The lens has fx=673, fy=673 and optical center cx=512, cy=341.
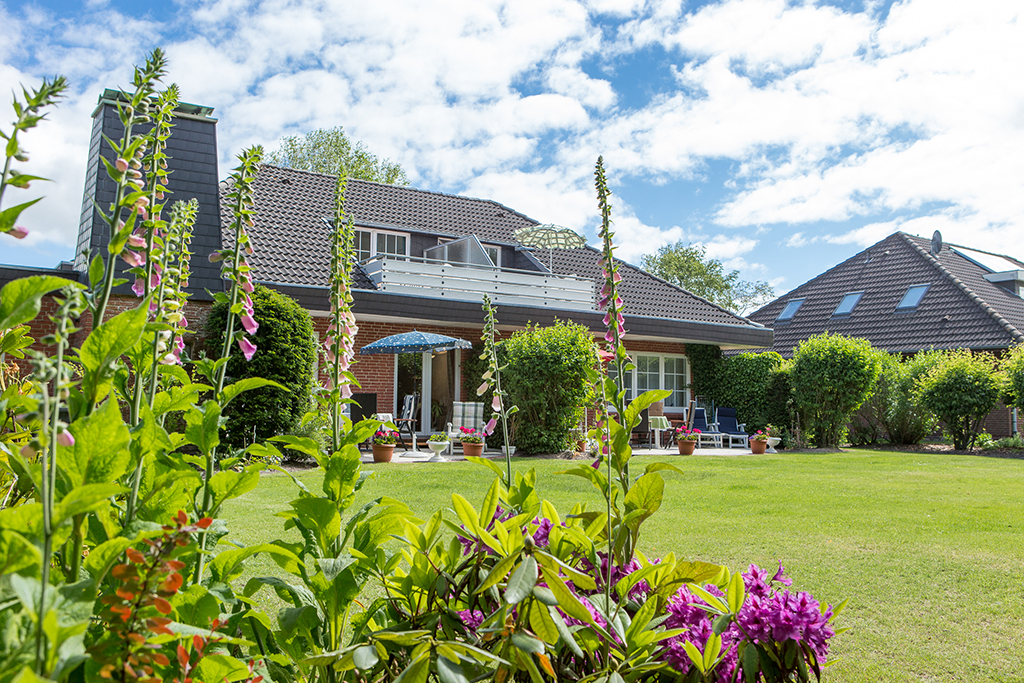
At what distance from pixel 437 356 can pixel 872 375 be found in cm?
1117

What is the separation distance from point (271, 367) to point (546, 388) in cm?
496

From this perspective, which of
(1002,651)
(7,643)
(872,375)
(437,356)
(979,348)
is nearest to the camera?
(7,643)

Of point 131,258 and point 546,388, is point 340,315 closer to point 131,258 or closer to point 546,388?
point 131,258

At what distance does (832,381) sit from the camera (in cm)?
1639

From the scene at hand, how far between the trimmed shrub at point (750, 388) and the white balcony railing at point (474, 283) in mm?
4699

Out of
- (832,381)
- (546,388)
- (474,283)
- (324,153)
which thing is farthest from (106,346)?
(324,153)

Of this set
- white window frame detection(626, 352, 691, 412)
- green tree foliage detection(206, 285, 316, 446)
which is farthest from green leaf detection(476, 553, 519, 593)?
white window frame detection(626, 352, 691, 412)

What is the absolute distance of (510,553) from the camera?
1469mm

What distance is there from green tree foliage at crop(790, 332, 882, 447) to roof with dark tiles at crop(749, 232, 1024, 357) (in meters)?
6.19

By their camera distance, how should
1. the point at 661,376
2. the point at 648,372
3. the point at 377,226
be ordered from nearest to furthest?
the point at 377,226
the point at 648,372
the point at 661,376

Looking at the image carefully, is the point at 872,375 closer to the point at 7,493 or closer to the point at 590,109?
the point at 590,109

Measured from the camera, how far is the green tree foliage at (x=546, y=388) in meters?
12.7

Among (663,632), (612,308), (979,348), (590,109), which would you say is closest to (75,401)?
(663,632)

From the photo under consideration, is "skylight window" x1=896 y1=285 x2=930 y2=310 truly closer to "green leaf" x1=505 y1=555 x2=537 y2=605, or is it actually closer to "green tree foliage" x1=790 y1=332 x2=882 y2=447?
"green tree foliage" x1=790 y1=332 x2=882 y2=447
